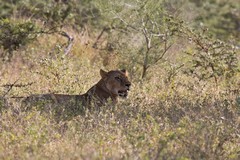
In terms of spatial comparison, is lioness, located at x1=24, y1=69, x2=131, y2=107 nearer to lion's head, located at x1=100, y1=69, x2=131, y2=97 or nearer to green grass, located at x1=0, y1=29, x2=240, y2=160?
lion's head, located at x1=100, y1=69, x2=131, y2=97

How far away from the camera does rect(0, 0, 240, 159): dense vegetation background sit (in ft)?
21.4

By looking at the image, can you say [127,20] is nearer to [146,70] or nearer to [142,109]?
[146,70]

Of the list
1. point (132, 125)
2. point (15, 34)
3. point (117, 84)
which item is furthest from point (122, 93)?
point (15, 34)

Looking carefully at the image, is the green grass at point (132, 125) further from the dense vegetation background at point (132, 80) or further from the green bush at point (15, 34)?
the green bush at point (15, 34)

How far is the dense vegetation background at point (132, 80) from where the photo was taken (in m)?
6.53

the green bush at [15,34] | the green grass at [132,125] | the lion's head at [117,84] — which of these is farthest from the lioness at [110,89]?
the green bush at [15,34]

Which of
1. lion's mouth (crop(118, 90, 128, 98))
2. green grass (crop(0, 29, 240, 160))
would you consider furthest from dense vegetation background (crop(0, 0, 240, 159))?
lion's mouth (crop(118, 90, 128, 98))

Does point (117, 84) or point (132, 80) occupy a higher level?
point (117, 84)

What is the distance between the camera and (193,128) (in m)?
6.70

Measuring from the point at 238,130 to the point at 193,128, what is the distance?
0.90 meters

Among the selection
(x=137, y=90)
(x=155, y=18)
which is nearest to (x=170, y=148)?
(x=137, y=90)

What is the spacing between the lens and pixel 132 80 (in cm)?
1195

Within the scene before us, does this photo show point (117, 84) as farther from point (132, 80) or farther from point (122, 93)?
point (132, 80)

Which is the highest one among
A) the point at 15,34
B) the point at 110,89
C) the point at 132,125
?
the point at 15,34
